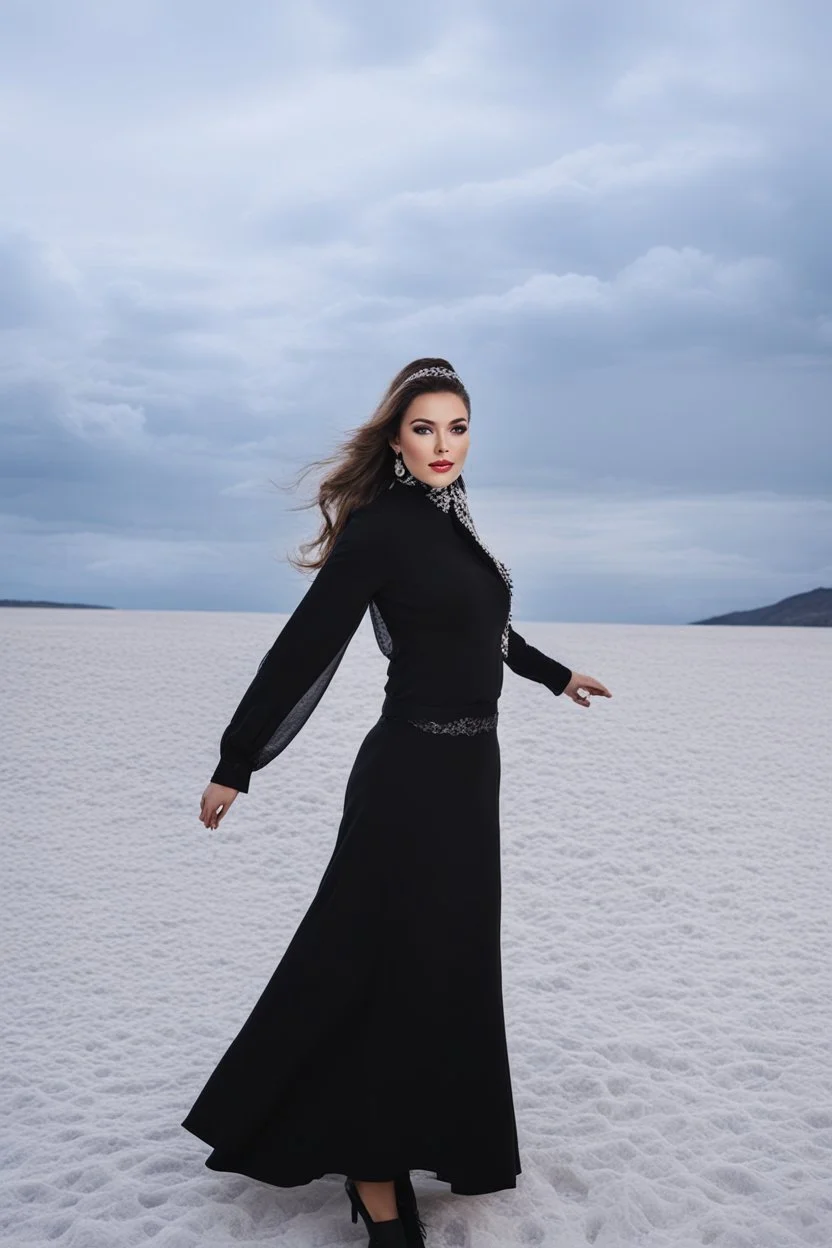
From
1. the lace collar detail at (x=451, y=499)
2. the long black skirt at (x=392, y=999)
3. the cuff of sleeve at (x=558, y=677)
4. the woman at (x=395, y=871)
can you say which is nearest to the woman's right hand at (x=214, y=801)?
the woman at (x=395, y=871)

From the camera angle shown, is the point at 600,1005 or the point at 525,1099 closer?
the point at 525,1099

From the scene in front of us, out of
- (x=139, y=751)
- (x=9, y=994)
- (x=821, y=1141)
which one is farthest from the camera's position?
(x=139, y=751)

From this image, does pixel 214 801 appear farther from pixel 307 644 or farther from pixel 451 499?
pixel 451 499

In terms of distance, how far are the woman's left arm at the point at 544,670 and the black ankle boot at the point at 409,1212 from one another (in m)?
1.17

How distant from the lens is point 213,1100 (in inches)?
101

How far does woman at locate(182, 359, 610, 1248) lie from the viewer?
241 centimetres

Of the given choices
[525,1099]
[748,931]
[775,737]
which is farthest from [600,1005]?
[775,737]

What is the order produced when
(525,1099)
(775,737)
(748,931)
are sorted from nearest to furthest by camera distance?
1. (525,1099)
2. (748,931)
3. (775,737)

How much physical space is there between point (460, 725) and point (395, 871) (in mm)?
328

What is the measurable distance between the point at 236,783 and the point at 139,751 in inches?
274

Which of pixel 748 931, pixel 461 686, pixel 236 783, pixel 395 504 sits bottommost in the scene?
pixel 748 931

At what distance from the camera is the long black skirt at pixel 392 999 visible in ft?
8.02

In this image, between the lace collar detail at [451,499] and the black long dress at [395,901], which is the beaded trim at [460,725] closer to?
the black long dress at [395,901]

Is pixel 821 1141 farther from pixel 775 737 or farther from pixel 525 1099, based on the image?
pixel 775 737
